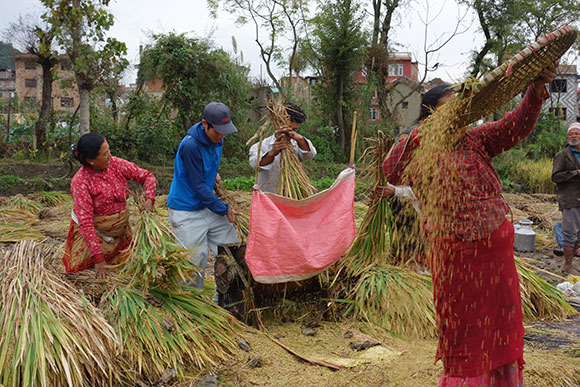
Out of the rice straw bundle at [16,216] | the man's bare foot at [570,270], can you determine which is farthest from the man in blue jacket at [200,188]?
the rice straw bundle at [16,216]

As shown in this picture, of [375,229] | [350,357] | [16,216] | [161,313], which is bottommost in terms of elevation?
[350,357]

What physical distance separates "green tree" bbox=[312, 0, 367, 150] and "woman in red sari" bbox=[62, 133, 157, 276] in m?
13.0

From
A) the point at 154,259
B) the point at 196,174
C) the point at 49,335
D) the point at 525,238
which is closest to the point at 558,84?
the point at 525,238

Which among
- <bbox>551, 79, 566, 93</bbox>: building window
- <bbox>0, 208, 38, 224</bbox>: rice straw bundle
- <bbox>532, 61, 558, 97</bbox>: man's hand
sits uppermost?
<bbox>551, 79, 566, 93</bbox>: building window

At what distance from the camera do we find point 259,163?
368 centimetres

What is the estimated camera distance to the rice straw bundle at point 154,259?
2.91 meters

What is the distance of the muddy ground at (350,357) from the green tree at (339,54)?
1279 centimetres

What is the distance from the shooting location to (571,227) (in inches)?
212

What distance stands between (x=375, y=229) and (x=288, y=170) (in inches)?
34.7

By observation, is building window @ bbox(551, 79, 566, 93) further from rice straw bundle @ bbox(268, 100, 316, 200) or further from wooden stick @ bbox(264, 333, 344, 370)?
wooden stick @ bbox(264, 333, 344, 370)

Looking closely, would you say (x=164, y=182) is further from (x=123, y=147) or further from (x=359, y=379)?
(x=359, y=379)

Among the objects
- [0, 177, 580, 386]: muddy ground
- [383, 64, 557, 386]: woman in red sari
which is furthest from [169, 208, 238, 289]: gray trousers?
[383, 64, 557, 386]: woman in red sari

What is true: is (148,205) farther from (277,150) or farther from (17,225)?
(17,225)

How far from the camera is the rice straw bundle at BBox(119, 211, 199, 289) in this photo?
291cm
